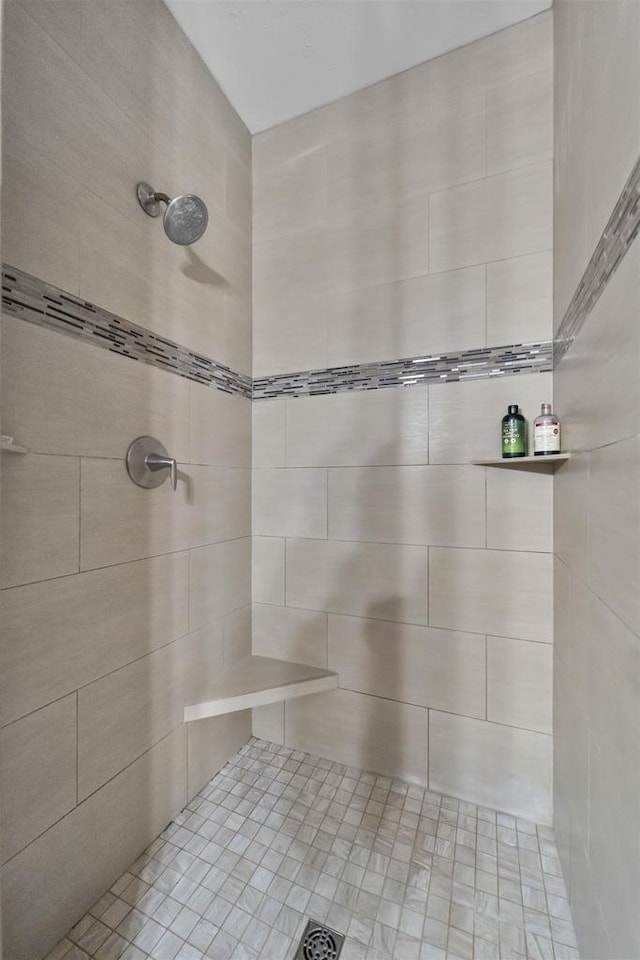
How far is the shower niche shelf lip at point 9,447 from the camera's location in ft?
2.39

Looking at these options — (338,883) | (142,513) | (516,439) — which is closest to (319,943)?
(338,883)

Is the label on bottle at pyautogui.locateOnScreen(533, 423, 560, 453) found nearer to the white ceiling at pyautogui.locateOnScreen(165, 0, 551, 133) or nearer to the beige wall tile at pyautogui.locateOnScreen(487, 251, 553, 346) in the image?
the beige wall tile at pyautogui.locateOnScreen(487, 251, 553, 346)

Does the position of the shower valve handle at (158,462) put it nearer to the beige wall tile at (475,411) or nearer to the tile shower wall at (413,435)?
the tile shower wall at (413,435)

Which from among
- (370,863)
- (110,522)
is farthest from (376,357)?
(370,863)

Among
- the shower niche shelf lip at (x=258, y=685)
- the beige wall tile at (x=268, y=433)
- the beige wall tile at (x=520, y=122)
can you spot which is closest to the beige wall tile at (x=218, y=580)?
the shower niche shelf lip at (x=258, y=685)

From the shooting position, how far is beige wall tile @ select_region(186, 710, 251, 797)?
4.26 feet

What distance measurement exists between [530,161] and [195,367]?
1218 millimetres

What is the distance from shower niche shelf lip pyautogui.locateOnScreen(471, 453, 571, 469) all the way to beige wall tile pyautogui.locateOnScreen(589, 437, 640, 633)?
0.23m

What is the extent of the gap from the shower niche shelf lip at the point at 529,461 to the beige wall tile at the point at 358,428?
0.21 meters

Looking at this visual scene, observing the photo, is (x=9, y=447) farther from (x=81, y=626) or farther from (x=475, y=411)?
(x=475, y=411)

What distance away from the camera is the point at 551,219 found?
1.21m

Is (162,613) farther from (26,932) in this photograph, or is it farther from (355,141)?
(355,141)

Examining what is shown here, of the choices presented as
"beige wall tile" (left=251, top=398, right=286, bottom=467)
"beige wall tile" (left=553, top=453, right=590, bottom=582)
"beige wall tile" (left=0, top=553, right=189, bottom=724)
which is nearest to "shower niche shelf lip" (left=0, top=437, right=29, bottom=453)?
"beige wall tile" (left=0, top=553, right=189, bottom=724)

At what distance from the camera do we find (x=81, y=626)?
0.95 meters
